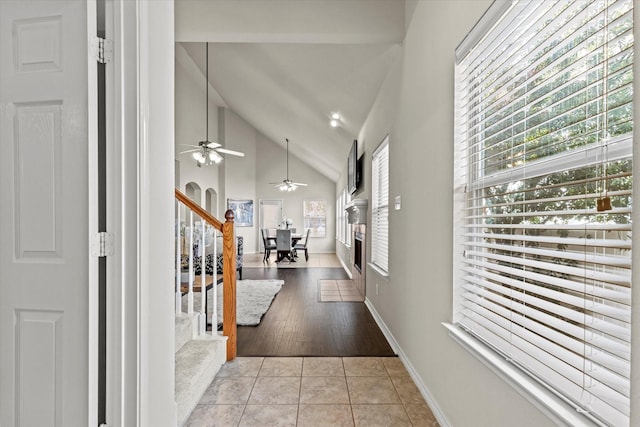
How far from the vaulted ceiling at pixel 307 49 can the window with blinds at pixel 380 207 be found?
2.34 feet

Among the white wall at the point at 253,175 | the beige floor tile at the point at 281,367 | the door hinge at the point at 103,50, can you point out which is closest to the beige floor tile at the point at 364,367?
the beige floor tile at the point at 281,367

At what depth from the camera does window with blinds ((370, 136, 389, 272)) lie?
3.59 m

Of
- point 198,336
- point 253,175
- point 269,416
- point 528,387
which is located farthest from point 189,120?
point 528,387

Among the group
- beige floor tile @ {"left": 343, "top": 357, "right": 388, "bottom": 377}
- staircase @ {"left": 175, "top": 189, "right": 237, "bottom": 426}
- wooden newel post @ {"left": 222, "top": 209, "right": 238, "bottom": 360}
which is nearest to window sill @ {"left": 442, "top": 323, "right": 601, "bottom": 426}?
beige floor tile @ {"left": 343, "top": 357, "right": 388, "bottom": 377}

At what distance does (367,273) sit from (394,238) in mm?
1589

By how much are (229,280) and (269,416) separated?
3.37 ft

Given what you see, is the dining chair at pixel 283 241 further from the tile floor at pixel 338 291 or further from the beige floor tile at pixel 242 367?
the beige floor tile at pixel 242 367

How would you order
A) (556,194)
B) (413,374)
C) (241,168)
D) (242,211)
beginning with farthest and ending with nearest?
(242,211) < (241,168) < (413,374) < (556,194)

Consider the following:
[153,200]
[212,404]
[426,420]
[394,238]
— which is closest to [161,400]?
[212,404]

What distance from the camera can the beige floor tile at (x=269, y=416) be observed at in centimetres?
190

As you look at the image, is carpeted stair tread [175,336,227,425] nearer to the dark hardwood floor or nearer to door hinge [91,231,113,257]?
the dark hardwood floor

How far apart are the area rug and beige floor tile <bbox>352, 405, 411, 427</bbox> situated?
71.1 inches

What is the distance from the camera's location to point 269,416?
1.97 m

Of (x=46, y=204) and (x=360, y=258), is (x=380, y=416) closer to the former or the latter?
(x=46, y=204)
